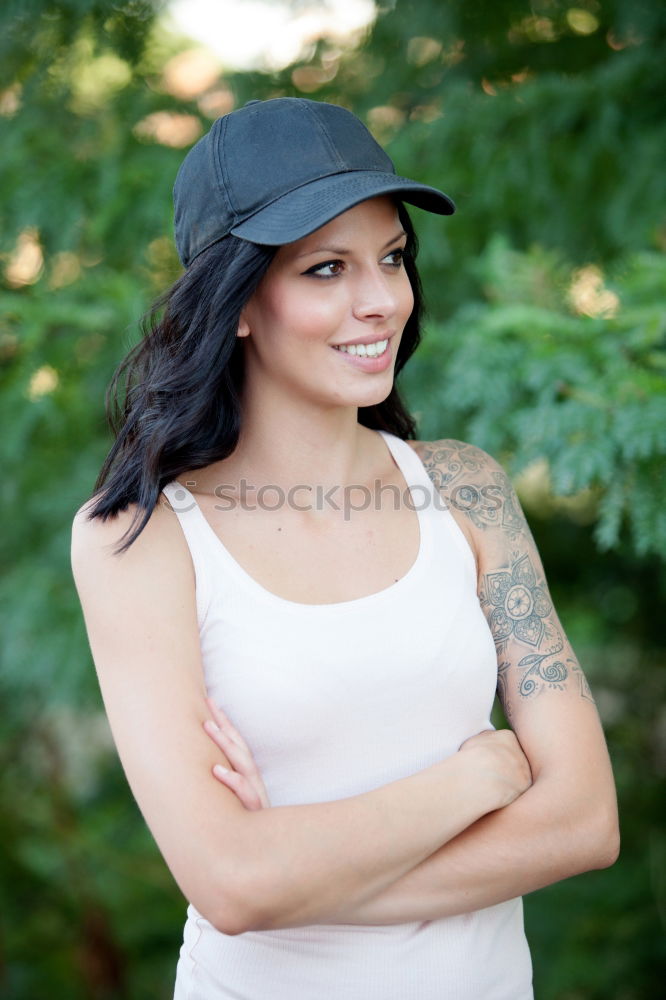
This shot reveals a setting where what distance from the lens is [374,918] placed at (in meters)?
1.56

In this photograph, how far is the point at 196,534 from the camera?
1.70 m

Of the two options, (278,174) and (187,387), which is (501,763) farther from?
(278,174)

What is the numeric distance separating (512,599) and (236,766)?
630 mm

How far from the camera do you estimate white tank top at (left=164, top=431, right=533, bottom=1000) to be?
63.8 inches

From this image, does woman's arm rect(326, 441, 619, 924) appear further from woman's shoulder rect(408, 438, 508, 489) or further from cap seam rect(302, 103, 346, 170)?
cap seam rect(302, 103, 346, 170)

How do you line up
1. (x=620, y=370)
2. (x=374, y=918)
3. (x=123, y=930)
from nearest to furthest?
1. (x=374, y=918)
2. (x=620, y=370)
3. (x=123, y=930)

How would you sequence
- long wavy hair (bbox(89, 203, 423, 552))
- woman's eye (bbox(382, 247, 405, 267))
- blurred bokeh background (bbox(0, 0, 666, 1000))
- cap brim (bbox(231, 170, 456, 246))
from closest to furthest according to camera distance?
1. cap brim (bbox(231, 170, 456, 246))
2. long wavy hair (bbox(89, 203, 423, 552))
3. woman's eye (bbox(382, 247, 405, 267))
4. blurred bokeh background (bbox(0, 0, 666, 1000))

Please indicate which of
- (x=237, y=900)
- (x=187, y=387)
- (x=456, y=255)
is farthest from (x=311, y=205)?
(x=456, y=255)

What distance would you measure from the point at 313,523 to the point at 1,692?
7.49 feet

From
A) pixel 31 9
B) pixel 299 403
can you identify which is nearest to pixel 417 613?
pixel 299 403

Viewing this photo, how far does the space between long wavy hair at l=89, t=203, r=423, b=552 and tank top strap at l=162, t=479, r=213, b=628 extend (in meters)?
0.03

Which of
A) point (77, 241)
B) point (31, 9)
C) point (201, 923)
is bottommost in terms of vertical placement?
point (201, 923)

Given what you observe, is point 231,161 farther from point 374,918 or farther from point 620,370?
point 374,918

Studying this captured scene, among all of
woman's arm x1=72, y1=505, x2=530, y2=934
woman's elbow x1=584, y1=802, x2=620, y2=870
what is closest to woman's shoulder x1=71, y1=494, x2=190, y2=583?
woman's arm x1=72, y1=505, x2=530, y2=934
